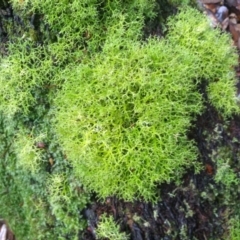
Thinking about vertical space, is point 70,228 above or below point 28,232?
above

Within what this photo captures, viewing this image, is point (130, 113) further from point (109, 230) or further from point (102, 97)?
point (109, 230)

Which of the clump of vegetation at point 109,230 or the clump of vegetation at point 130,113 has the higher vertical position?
the clump of vegetation at point 130,113

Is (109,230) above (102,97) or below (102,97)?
below

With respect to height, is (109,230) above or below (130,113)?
below

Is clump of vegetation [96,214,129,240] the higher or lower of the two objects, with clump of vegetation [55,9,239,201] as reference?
lower

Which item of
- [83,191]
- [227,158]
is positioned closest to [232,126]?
[227,158]

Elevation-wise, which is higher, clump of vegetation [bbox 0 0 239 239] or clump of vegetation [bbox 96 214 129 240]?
clump of vegetation [bbox 0 0 239 239]

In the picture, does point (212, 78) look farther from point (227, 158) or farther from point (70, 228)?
point (70, 228)

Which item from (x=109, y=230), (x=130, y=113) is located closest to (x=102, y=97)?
(x=130, y=113)
